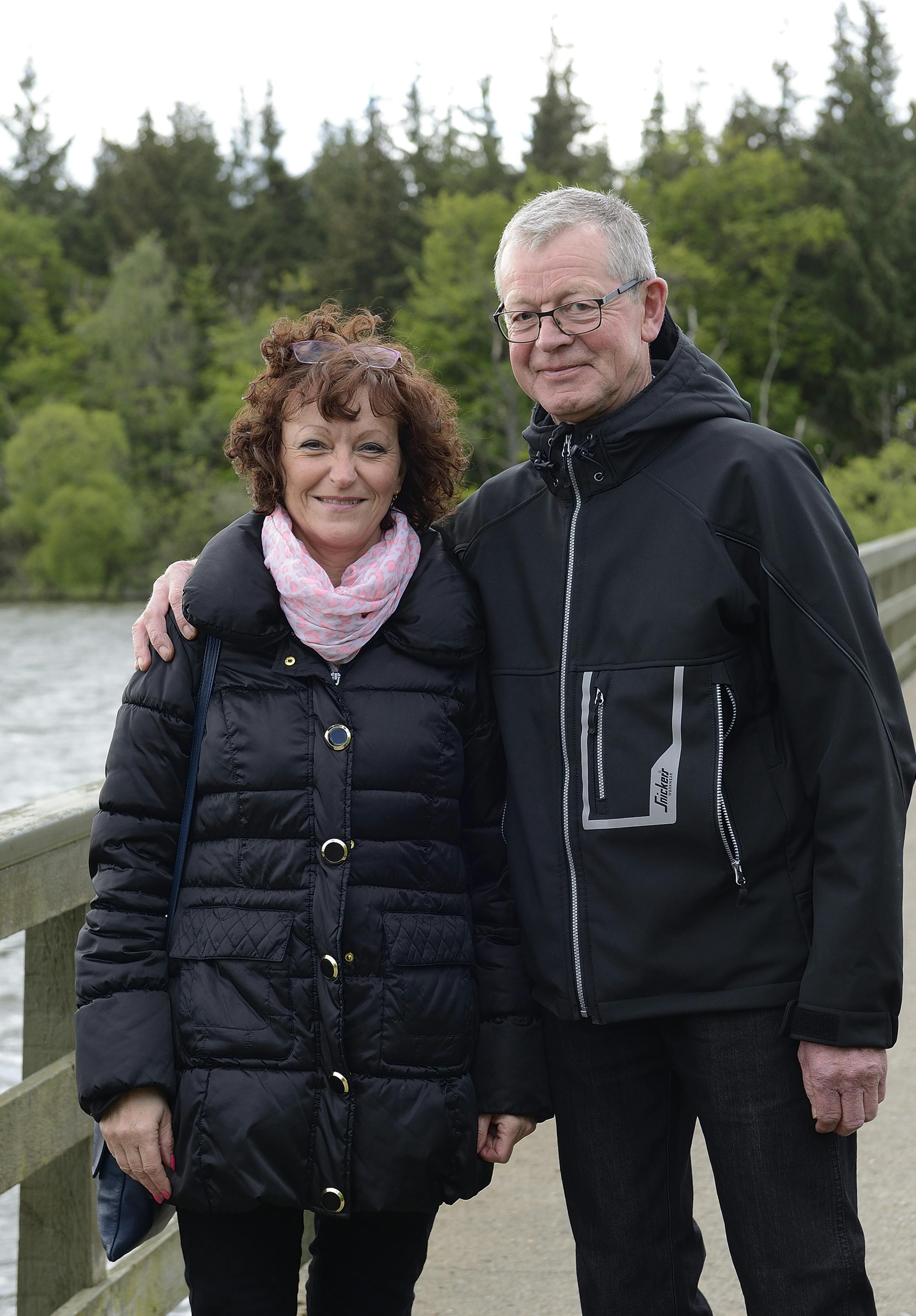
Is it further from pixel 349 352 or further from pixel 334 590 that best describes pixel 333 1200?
pixel 349 352

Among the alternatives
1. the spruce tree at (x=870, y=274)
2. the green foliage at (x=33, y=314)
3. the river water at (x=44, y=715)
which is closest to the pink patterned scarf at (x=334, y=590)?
the river water at (x=44, y=715)

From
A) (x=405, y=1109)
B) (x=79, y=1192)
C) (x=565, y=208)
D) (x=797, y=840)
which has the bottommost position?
(x=79, y=1192)

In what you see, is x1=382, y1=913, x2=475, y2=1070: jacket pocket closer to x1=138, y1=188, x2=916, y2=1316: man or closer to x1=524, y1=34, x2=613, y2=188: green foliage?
x1=138, y1=188, x2=916, y2=1316: man

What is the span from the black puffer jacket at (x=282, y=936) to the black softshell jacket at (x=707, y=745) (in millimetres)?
192

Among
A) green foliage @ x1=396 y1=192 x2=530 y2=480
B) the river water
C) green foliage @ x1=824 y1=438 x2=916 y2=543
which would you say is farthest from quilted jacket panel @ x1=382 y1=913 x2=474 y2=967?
green foliage @ x1=396 y1=192 x2=530 y2=480

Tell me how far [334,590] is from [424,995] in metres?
0.63

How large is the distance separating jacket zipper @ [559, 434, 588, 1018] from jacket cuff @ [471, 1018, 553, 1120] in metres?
0.11

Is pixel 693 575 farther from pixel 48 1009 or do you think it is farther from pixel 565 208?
pixel 48 1009

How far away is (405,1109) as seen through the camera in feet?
7.06

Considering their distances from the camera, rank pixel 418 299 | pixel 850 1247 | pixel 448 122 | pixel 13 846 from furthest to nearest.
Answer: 1. pixel 448 122
2. pixel 418 299
3. pixel 13 846
4. pixel 850 1247

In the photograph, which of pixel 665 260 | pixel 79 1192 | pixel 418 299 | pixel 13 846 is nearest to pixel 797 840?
pixel 13 846

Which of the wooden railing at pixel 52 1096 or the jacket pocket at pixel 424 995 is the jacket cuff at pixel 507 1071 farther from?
the wooden railing at pixel 52 1096

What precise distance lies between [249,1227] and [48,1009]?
21.7 inches

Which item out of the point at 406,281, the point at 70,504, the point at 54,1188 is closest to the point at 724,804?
the point at 54,1188
